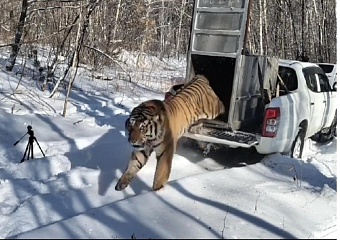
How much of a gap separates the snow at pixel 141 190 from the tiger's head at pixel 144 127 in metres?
0.55

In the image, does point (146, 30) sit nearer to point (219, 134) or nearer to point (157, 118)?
point (219, 134)

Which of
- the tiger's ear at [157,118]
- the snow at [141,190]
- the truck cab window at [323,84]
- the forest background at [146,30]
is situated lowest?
the snow at [141,190]

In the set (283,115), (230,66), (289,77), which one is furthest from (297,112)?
(230,66)

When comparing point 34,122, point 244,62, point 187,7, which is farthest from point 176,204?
point 187,7

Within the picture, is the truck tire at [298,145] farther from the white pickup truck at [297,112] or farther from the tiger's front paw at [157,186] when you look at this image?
the tiger's front paw at [157,186]

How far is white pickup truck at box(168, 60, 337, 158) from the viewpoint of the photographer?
6.96m

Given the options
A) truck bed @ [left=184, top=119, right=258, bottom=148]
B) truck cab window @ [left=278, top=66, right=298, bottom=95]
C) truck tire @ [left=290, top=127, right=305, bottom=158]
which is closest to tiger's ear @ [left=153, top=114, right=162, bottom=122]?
truck bed @ [left=184, top=119, right=258, bottom=148]

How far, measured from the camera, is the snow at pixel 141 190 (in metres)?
3.59

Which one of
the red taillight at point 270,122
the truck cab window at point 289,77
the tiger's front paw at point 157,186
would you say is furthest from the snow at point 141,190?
the truck cab window at point 289,77

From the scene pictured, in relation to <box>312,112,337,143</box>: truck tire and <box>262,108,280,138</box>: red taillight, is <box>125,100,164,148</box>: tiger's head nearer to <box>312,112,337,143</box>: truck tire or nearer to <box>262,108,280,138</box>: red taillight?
<box>262,108,280,138</box>: red taillight

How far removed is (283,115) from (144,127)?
9.44ft

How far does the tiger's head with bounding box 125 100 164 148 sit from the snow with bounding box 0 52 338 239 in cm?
55

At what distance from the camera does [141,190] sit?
534 centimetres

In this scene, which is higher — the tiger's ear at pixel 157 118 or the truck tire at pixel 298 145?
the tiger's ear at pixel 157 118
